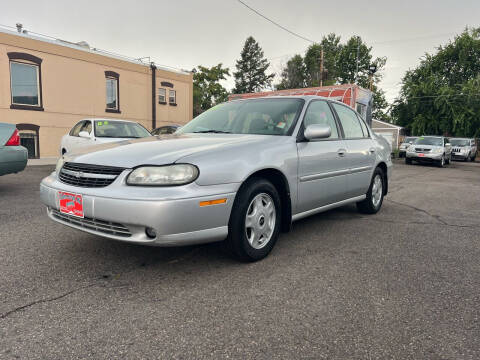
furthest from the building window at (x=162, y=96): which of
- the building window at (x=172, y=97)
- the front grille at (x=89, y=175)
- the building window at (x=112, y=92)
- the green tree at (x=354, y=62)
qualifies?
the green tree at (x=354, y=62)

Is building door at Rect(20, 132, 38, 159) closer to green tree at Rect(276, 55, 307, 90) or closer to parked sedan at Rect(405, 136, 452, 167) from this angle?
parked sedan at Rect(405, 136, 452, 167)

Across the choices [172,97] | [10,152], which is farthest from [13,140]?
[172,97]

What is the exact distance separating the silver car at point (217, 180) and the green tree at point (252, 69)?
54.5 meters

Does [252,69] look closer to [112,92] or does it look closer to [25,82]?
[112,92]

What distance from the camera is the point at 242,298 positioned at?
2.56 m

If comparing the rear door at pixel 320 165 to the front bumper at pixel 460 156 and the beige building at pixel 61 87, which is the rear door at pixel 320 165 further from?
the front bumper at pixel 460 156

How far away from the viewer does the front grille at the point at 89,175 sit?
2.78 metres

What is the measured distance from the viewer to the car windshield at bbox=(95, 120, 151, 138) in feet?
29.8

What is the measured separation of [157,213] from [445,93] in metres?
40.2

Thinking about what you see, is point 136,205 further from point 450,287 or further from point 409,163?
point 409,163

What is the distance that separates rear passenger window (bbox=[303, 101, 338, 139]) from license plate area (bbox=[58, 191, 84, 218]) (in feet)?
7.43

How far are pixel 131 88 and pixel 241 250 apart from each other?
58.6 feet

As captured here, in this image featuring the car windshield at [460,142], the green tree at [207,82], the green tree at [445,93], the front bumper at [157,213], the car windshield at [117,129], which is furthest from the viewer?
the green tree at [207,82]

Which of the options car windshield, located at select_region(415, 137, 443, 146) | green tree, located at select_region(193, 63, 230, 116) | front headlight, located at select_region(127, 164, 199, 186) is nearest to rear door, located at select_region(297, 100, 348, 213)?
front headlight, located at select_region(127, 164, 199, 186)
